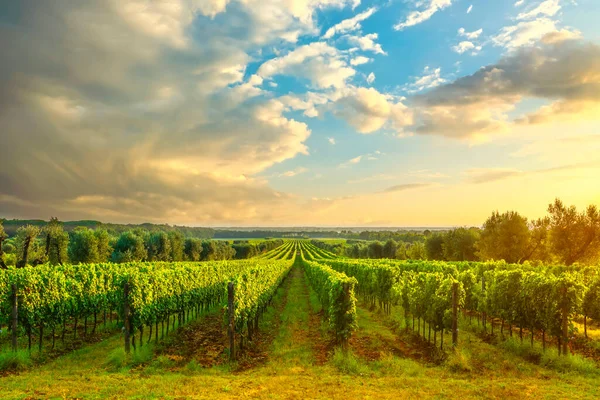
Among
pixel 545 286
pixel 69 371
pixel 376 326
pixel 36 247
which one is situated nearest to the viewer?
pixel 69 371

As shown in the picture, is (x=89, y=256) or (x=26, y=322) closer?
(x=26, y=322)

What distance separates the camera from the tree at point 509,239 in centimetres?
6341

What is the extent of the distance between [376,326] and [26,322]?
20860mm

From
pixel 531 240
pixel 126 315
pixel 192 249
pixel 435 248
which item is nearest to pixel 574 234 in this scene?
pixel 531 240

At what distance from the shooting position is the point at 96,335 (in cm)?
2069

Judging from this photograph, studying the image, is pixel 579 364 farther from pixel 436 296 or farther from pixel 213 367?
pixel 213 367

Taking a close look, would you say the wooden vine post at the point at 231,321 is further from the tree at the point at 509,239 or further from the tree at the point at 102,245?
the tree at the point at 102,245

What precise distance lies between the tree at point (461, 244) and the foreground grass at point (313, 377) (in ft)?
233

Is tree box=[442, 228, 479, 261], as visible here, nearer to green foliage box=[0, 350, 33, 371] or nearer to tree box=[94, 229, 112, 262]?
tree box=[94, 229, 112, 262]

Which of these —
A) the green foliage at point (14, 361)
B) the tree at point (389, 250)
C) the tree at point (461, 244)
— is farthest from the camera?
the tree at point (389, 250)

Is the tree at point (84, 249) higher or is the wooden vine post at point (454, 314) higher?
the wooden vine post at point (454, 314)

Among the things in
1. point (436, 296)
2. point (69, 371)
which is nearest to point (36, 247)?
point (69, 371)


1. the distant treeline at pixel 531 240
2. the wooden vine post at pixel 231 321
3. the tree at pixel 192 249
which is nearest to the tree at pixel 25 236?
the tree at pixel 192 249

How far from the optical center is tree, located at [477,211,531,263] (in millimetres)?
63406
